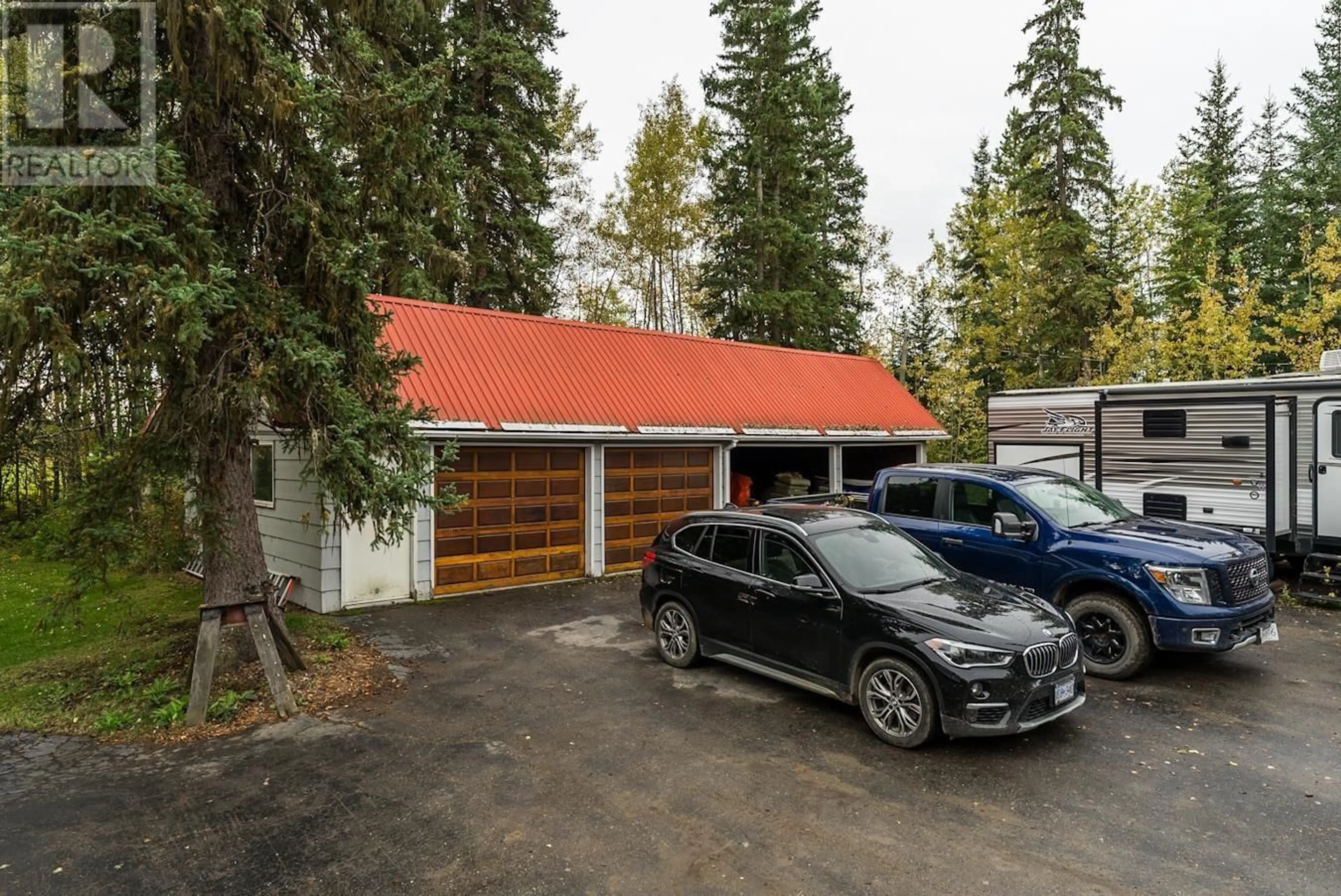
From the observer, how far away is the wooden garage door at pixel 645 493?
12609 millimetres

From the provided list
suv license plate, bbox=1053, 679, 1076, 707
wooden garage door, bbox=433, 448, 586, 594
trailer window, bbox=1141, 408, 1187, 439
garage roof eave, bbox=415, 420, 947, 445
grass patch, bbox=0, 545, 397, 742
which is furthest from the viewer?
wooden garage door, bbox=433, 448, 586, 594

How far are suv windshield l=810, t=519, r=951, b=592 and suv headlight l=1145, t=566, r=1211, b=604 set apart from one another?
6.77 feet

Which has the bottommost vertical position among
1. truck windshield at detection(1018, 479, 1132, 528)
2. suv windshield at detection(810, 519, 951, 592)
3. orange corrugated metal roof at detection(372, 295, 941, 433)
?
suv windshield at detection(810, 519, 951, 592)

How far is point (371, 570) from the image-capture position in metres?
10.0

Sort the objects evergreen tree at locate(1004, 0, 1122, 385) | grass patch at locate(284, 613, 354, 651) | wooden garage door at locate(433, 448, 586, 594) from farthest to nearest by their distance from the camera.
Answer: evergreen tree at locate(1004, 0, 1122, 385) < wooden garage door at locate(433, 448, 586, 594) < grass patch at locate(284, 613, 354, 651)

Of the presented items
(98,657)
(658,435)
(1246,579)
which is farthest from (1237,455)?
(98,657)

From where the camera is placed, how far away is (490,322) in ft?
44.1

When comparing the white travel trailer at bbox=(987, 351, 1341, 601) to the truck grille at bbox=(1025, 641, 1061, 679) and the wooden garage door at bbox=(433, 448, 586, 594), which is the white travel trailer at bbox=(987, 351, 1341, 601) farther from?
the wooden garage door at bbox=(433, 448, 586, 594)

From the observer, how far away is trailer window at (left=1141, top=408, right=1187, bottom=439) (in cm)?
1066

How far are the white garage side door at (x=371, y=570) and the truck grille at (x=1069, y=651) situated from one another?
322 inches

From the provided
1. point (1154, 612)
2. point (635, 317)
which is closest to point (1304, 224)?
point (635, 317)

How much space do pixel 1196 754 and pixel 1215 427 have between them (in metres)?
7.10

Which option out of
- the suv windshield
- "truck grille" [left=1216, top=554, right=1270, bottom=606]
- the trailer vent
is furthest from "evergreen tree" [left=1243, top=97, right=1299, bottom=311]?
the suv windshield

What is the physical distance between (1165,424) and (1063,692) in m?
7.79
